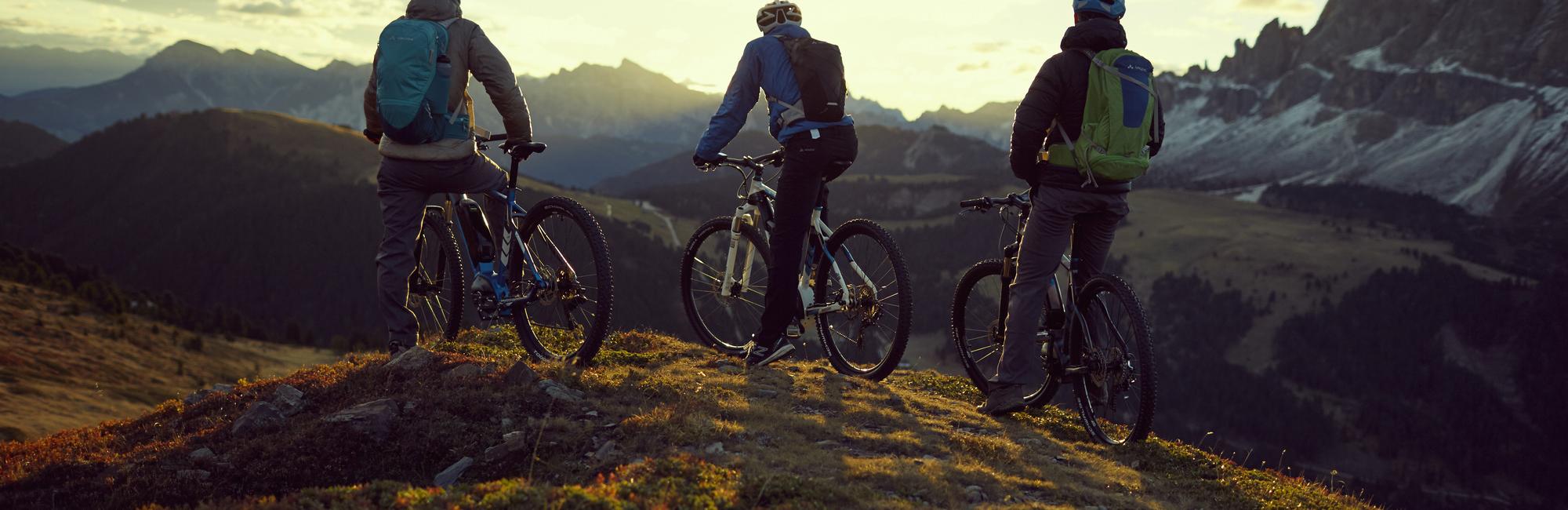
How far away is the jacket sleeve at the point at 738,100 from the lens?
9781mm

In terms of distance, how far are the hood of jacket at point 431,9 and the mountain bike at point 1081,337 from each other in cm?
582

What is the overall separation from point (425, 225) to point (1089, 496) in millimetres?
7725

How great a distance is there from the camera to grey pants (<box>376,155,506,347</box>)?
9.73m

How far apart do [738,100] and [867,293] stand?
8.29 ft

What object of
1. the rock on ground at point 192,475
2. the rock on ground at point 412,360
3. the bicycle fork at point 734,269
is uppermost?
the bicycle fork at point 734,269

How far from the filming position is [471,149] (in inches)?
386

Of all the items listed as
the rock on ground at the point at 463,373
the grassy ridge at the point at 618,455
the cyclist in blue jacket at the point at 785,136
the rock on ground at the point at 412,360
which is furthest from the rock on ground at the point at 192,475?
the cyclist in blue jacket at the point at 785,136

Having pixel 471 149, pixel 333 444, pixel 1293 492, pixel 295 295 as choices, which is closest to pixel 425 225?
pixel 471 149

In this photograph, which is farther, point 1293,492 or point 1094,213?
point 1094,213

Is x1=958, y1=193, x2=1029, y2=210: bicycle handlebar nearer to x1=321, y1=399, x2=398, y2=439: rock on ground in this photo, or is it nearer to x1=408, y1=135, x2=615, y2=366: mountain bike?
x1=408, y1=135, x2=615, y2=366: mountain bike

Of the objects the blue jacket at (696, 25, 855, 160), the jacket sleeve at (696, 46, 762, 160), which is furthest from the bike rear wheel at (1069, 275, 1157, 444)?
the jacket sleeve at (696, 46, 762, 160)

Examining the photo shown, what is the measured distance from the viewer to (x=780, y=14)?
32.6ft

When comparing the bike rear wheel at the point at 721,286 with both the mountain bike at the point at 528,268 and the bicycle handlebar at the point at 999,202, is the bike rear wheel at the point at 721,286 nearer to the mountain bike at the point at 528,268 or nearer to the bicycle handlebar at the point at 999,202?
the mountain bike at the point at 528,268

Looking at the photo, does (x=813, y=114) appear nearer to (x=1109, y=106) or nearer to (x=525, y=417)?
(x=1109, y=106)
